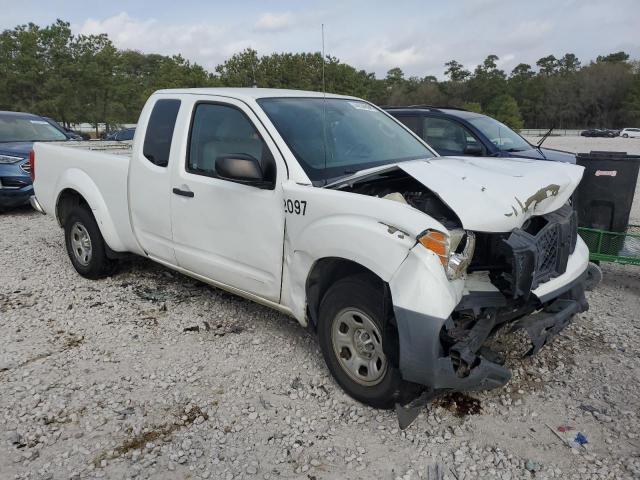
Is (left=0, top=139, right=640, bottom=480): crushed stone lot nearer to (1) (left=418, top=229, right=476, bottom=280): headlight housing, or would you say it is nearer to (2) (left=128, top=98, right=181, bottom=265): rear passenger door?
(2) (left=128, top=98, right=181, bottom=265): rear passenger door

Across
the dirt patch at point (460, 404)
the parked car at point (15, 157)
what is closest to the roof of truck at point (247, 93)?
the dirt patch at point (460, 404)

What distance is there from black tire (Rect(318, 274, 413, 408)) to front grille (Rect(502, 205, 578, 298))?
0.70 m

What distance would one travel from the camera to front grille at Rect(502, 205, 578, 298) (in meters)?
2.65

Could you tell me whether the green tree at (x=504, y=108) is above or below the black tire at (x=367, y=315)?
above

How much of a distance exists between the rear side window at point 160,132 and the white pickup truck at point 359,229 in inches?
0.6

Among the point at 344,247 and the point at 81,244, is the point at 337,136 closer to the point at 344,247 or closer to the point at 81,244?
the point at 344,247

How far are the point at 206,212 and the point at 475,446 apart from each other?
2.37 m

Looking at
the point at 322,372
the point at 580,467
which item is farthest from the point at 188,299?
the point at 580,467

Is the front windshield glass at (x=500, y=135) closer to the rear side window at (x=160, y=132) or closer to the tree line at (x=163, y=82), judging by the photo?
the tree line at (x=163, y=82)

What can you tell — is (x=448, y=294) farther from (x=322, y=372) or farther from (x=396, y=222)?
(x=322, y=372)

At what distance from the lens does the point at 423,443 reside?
2.81 meters

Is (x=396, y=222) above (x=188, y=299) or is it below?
above

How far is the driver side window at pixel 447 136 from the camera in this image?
7.61 meters

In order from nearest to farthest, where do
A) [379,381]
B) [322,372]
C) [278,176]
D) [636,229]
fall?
[379,381] → [278,176] → [322,372] → [636,229]
